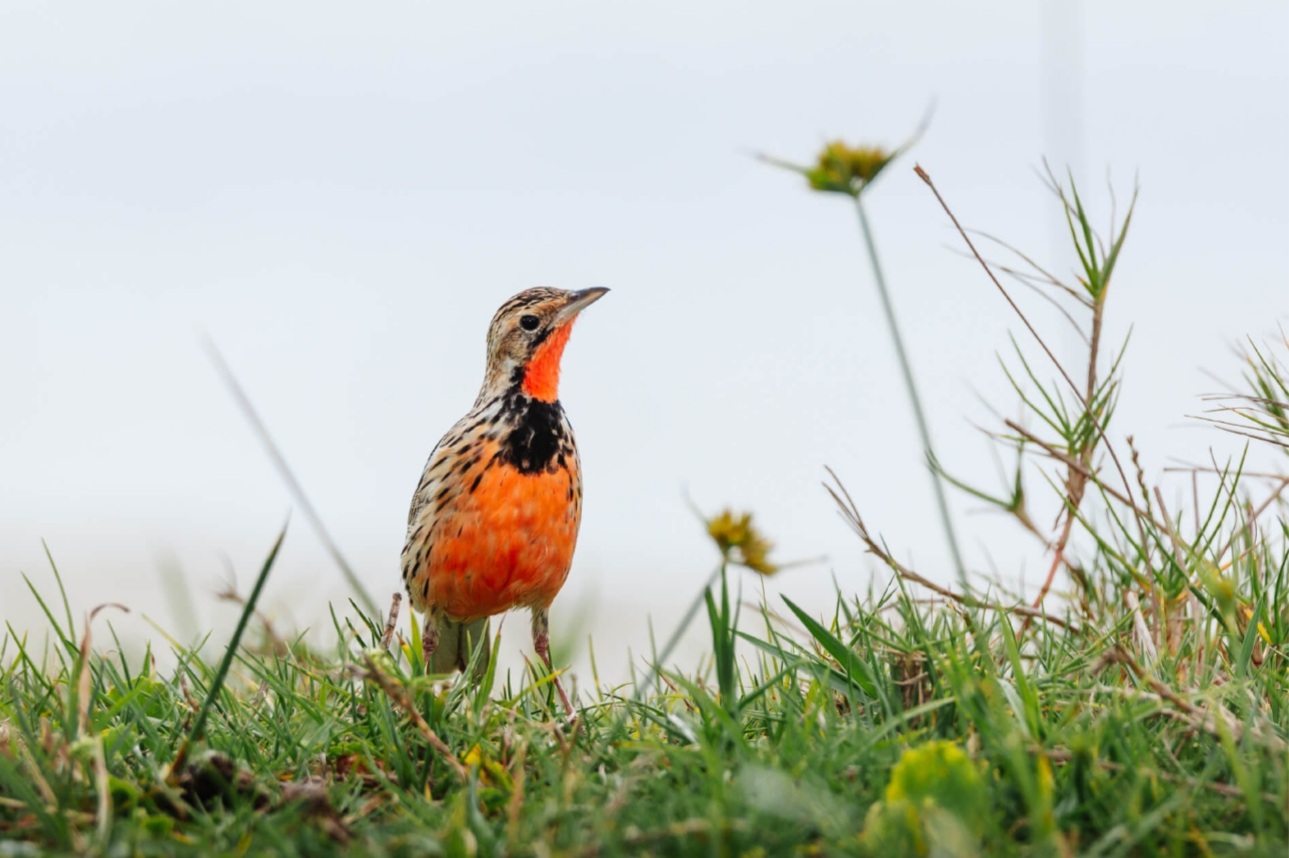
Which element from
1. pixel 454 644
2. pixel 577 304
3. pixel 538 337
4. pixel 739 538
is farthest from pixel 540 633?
pixel 739 538

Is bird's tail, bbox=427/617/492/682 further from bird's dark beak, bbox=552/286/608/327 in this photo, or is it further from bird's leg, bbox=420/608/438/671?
bird's dark beak, bbox=552/286/608/327

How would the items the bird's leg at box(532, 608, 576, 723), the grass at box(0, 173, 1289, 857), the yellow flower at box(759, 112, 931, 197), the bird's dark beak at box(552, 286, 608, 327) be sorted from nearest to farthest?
the grass at box(0, 173, 1289, 857)
the yellow flower at box(759, 112, 931, 197)
the bird's leg at box(532, 608, 576, 723)
the bird's dark beak at box(552, 286, 608, 327)

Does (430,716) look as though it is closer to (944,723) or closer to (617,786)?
(617,786)

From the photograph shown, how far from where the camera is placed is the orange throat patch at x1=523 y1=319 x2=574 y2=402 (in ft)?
20.3

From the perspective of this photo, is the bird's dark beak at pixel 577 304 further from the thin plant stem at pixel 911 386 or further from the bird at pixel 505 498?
the thin plant stem at pixel 911 386

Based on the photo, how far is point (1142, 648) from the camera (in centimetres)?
458

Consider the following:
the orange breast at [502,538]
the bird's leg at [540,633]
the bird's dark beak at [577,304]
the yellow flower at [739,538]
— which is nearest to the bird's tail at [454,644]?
the bird's leg at [540,633]

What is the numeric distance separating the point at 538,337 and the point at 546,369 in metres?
0.15

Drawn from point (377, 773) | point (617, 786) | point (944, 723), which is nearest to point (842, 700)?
point (944, 723)

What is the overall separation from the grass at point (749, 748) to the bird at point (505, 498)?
91cm

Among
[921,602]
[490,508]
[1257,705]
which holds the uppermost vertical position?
[490,508]

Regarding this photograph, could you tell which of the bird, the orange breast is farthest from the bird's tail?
the orange breast

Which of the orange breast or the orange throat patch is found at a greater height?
the orange throat patch

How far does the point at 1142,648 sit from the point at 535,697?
6.66 ft
